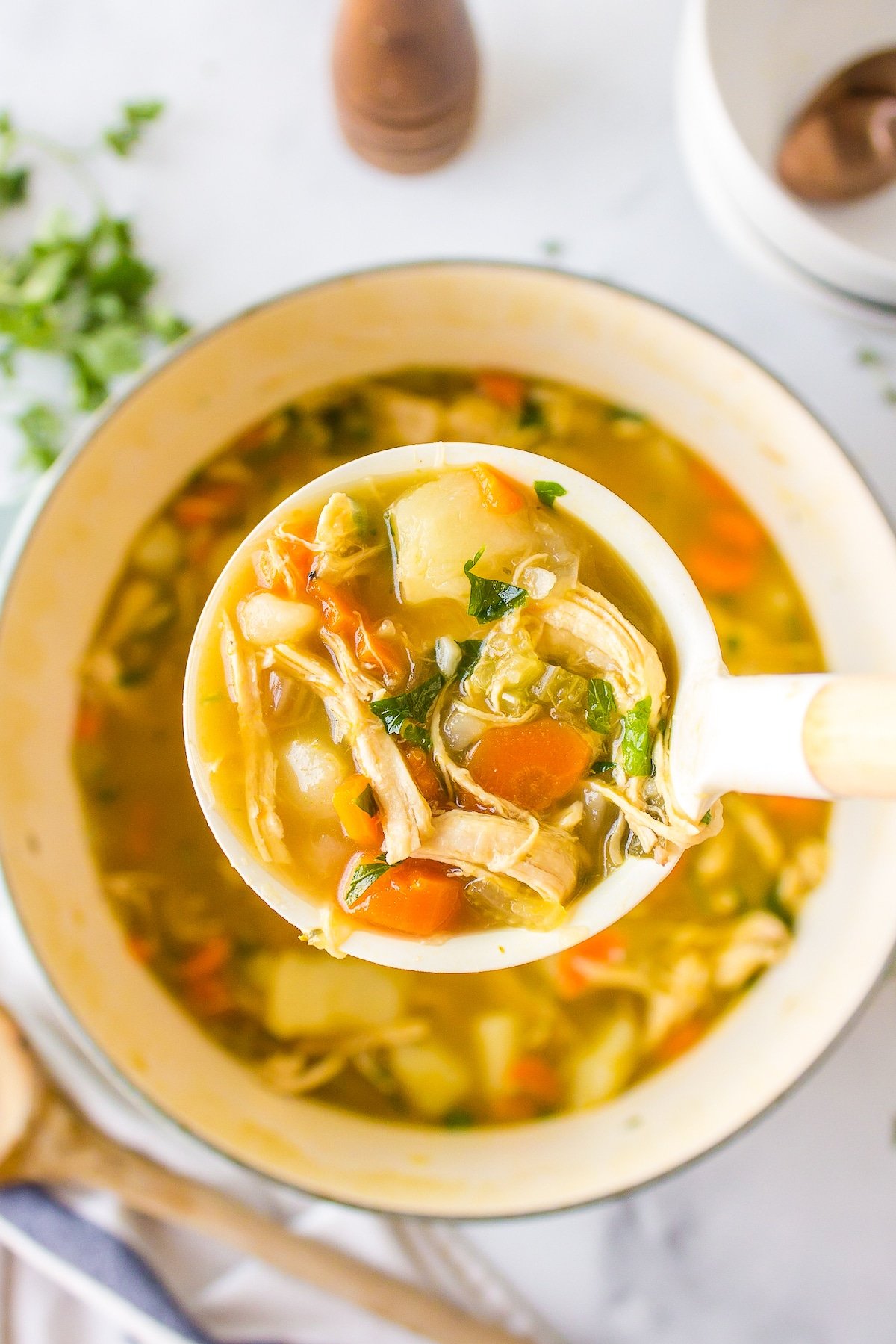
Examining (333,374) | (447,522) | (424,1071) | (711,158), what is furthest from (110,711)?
(711,158)

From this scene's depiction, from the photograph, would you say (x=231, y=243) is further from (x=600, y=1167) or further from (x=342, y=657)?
(x=600, y=1167)

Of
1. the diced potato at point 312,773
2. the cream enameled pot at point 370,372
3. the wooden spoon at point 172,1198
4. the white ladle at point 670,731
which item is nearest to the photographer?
the white ladle at point 670,731

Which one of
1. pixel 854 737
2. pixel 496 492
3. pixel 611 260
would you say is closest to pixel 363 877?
pixel 496 492

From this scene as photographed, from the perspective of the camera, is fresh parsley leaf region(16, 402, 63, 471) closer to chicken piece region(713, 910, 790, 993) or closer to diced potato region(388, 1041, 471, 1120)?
diced potato region(388, 1041, 471, 1120)

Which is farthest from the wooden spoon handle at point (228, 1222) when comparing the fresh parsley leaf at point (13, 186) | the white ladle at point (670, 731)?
the fresh parsley leaf at point (13, 186)

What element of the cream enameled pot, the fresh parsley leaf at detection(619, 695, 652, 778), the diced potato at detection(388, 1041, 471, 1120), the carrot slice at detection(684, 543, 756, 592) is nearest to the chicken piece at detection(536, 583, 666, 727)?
the fresh parsley leaf at detection(619, 695, 652, 778)

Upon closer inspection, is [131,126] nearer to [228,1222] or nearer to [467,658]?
[467,658]

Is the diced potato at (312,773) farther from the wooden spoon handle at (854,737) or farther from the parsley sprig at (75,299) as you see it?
the parsley sprig at (75,299)
